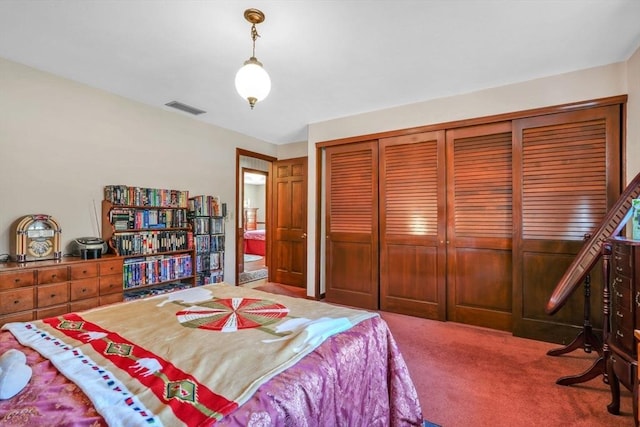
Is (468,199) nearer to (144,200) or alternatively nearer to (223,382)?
(223,382)

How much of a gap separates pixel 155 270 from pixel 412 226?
3008 millimetres

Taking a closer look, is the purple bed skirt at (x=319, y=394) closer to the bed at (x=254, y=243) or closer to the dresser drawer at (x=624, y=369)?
the dresser drawer at (x=624, y=369)

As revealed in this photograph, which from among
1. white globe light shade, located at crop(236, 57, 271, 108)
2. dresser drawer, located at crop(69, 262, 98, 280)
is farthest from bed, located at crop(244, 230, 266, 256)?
white globe light shade, located at crop(236, 57, 271, 108)

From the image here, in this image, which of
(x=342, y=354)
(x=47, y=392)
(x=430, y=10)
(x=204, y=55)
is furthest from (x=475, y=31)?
(x=47, y=392)

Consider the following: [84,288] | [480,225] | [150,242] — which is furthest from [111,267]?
[480,225]

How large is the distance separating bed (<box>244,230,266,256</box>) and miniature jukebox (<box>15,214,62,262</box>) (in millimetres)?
5519

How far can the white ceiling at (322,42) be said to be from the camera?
6.42 feet

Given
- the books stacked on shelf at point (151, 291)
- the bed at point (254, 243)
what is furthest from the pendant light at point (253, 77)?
the bed at point (254, 243)

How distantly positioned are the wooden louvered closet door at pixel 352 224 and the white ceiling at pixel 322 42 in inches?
37.4

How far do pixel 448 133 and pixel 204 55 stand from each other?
261 centimetres

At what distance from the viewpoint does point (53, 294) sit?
8.07ft

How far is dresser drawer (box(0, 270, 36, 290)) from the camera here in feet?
7.22

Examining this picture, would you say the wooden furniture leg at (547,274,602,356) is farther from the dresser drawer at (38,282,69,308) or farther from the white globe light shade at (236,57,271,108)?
the dresser drawer at (38,282,69,308)

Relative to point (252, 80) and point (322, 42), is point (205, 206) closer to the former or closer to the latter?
point (252, 80)
